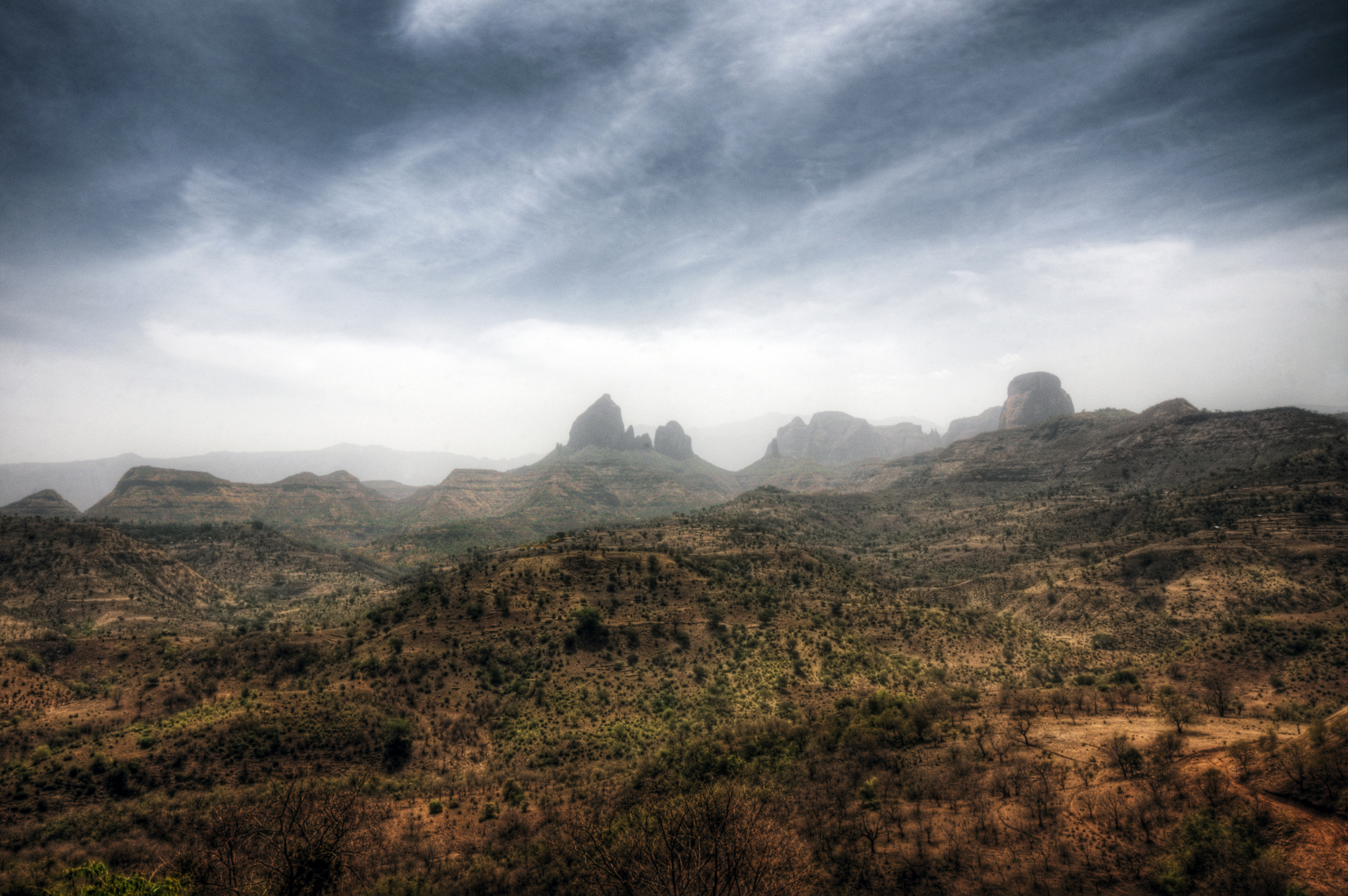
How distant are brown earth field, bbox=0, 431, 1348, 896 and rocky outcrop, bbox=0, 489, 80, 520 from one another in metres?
107

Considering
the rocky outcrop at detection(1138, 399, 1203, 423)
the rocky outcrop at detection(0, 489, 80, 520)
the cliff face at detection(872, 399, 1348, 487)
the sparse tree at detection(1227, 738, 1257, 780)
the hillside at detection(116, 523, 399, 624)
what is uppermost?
the rocky outcrop at detection(1138, 399, 1203, 423)

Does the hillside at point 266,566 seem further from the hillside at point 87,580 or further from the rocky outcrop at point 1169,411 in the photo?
the rocky outcrop at point 1169,411

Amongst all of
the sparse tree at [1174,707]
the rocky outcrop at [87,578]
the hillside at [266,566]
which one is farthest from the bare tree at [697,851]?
Answer: the rocky outcrop at [87,578]

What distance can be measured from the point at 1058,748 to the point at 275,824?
37.7 m

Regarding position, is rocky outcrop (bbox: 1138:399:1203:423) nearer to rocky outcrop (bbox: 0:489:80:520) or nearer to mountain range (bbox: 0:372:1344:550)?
mountain range (bbox: 0:372:1344:550)

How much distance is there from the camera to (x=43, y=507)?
142750 millimetres

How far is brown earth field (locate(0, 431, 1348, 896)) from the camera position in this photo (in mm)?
18125

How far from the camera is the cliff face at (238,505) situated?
475 feet

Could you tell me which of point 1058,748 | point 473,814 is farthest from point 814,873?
point 473,814

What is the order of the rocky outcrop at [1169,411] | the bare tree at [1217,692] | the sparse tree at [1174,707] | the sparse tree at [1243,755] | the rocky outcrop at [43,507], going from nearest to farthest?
the sparse tree at [1243,755], the sparse tree at [1174,707], the bare tree at [1217,692], the rocky outcrop at [1169,411], the rocky outcrop at [43,507]

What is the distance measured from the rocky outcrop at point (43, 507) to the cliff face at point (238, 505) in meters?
5.66

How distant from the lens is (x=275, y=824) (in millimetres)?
22375

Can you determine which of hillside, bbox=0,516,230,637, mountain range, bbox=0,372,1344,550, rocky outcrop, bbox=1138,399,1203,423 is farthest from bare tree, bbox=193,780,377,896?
rocky outcrop, bbox=1138,399,1203,423

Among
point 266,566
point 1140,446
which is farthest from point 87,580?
point 1140,446
